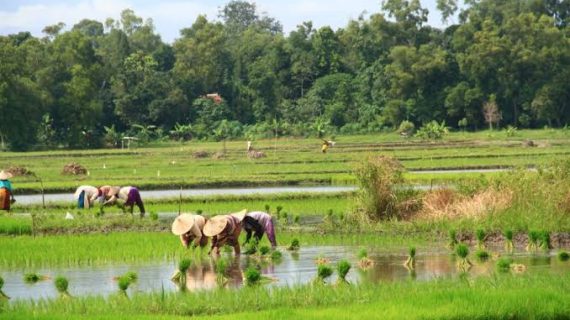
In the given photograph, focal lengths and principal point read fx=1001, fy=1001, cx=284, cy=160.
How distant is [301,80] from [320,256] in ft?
176

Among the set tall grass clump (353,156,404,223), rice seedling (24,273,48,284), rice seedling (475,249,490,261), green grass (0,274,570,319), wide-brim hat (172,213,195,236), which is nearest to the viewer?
green grass (0,274,570,319)

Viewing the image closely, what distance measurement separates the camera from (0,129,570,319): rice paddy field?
1055cm

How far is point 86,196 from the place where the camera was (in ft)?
75.9

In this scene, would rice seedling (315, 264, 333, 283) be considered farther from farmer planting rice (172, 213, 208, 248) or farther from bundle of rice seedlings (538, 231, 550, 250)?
bundle of rice seedlings (538, 231, 550, 250)

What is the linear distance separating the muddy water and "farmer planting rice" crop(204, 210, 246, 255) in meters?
0.33

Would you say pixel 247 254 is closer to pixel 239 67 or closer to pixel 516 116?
pixel 516 116

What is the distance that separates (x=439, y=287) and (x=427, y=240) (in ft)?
18.9

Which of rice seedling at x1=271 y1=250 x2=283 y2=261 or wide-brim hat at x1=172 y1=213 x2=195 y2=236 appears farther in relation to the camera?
wide-brim hat at x1=172 y1=213 x2=195 y2=236

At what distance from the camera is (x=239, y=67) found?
7169 centimetres

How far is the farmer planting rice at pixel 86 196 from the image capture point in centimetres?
2276

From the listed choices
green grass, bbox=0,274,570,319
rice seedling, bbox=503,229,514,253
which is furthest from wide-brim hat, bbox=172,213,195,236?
rice seedling, bbox=503,229,514,253

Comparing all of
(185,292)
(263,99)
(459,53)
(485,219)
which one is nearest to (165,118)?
(263,99)

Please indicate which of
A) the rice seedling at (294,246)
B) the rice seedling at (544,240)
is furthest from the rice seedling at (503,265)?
the rice seedling at (294,246)

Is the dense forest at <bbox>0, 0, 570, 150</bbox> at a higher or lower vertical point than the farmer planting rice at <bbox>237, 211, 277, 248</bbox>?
higher
